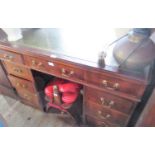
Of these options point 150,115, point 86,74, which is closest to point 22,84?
point 86,74

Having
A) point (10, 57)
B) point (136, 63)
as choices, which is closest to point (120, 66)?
point (136, 63)

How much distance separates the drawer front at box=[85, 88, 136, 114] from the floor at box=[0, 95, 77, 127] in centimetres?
51

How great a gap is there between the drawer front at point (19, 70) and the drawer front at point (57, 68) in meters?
0.12

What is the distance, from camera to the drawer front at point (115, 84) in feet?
2.55

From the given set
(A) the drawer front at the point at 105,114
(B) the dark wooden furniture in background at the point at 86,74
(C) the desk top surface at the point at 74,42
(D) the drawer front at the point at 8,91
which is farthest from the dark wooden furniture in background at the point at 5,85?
(A) the drawer front at the point at 105,114

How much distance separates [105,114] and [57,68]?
0.50m

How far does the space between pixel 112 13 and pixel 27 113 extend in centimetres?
130

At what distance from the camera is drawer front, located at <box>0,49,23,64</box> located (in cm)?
106

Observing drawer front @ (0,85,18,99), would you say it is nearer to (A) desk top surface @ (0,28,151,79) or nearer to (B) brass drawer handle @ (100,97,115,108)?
(A) desk top surface @ (0,28,151,79)

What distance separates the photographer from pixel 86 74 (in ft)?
2.88

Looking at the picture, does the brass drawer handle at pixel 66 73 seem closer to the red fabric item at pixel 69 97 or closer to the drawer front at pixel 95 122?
the red fabric item at pixel 69 97

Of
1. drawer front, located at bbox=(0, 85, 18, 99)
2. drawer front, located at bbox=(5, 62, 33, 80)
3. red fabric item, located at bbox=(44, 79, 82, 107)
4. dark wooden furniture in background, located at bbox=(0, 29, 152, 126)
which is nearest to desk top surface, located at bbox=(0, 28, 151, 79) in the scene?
dark wooden furniture in background, located at bbox=(0, 29, 152, 126)
